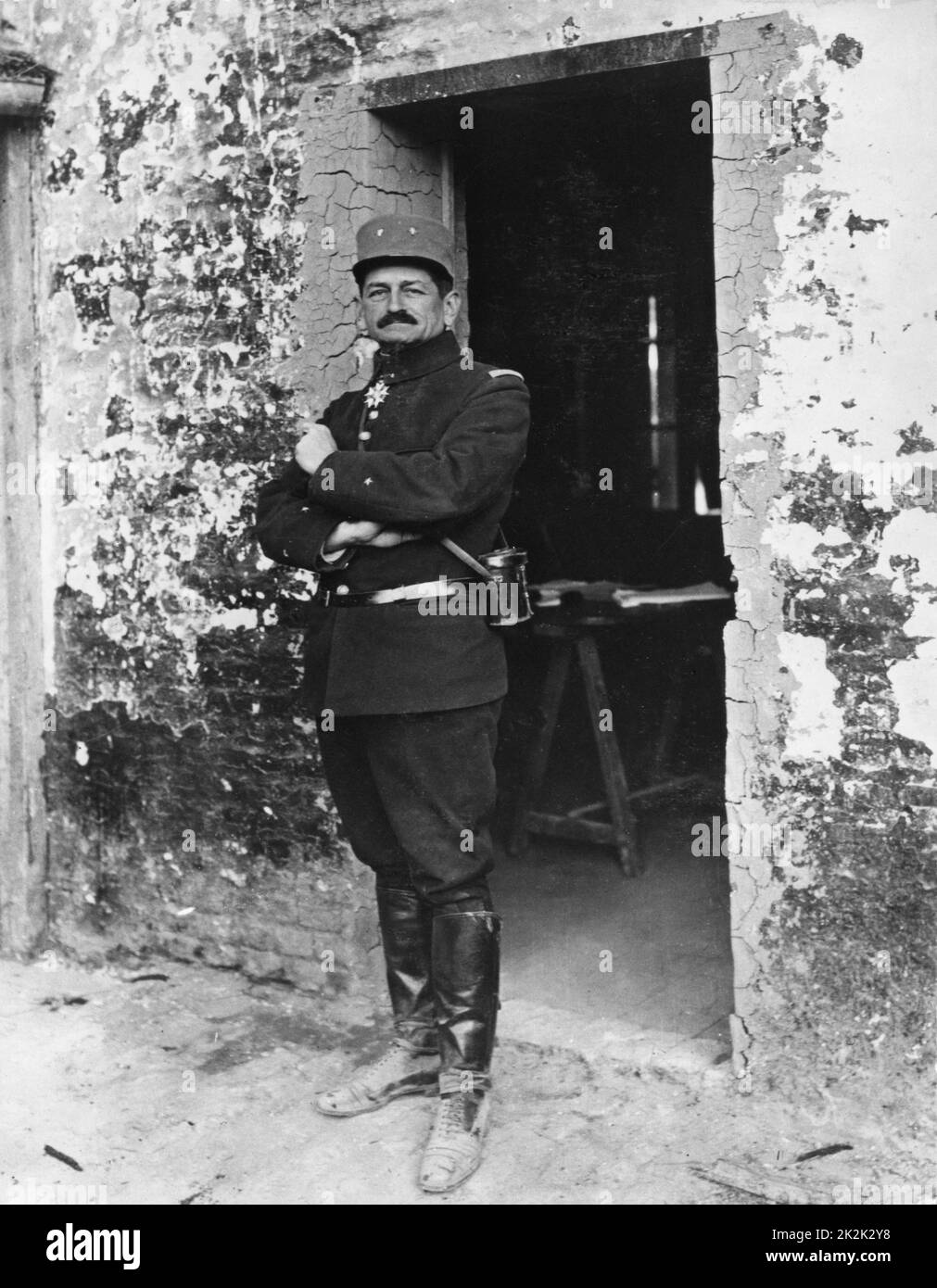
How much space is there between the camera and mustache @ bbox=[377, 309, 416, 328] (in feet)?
10.2

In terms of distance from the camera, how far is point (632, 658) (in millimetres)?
6105

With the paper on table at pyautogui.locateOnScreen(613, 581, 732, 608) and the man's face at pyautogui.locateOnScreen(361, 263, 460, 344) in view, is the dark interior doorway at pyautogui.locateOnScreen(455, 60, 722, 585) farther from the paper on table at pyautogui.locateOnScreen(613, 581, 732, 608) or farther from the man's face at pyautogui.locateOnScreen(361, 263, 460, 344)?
the man's face at pyautogui.locateOnScreen(361, 263, 460, 344)

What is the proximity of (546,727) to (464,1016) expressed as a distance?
85.1 inches

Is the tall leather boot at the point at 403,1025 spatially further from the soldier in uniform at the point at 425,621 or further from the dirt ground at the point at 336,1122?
the soldier in uniform at the point at 425,621

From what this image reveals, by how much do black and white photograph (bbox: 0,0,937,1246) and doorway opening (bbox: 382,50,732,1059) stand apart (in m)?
0.05

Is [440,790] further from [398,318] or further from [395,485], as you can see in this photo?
[398,318]

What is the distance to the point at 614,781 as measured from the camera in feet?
16.7

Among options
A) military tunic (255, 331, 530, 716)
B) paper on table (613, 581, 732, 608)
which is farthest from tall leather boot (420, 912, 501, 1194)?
paper on table (613, 581, 732, 608)

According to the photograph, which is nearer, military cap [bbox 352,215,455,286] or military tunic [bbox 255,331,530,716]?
military tunic [bbox 255,331,530,716]

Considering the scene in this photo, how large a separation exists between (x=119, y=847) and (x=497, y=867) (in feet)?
4.79

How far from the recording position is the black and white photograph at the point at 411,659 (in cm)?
Result: 306

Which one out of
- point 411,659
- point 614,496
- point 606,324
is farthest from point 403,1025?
point 606,324
